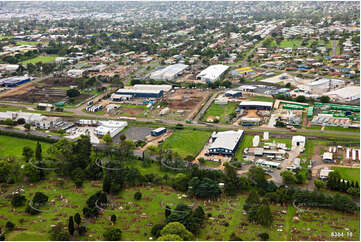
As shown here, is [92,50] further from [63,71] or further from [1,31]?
[1,31]

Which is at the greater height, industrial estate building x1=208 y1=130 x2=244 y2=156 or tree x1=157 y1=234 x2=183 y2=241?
tree x1=157 y1=234 x2=183 y2=241

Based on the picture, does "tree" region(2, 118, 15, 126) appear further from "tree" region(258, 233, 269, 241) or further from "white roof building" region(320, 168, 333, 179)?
"white roof building" region(320, 168, 333, 179)

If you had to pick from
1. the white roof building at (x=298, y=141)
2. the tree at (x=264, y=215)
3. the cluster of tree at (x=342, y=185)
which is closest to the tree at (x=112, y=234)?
the tree at (x=264, y=215)

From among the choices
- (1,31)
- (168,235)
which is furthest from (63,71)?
(1,31)

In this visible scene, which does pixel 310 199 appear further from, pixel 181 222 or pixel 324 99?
pixel 324 99

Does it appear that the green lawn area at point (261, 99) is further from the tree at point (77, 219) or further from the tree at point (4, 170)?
the tree at point (77, 219)

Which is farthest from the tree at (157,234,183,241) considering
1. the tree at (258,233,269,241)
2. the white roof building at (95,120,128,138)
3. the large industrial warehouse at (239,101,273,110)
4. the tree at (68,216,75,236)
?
the large industrial warehouse at (239,101,273,110)

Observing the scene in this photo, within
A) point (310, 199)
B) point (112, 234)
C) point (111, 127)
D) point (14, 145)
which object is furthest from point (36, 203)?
point (310, 199)
